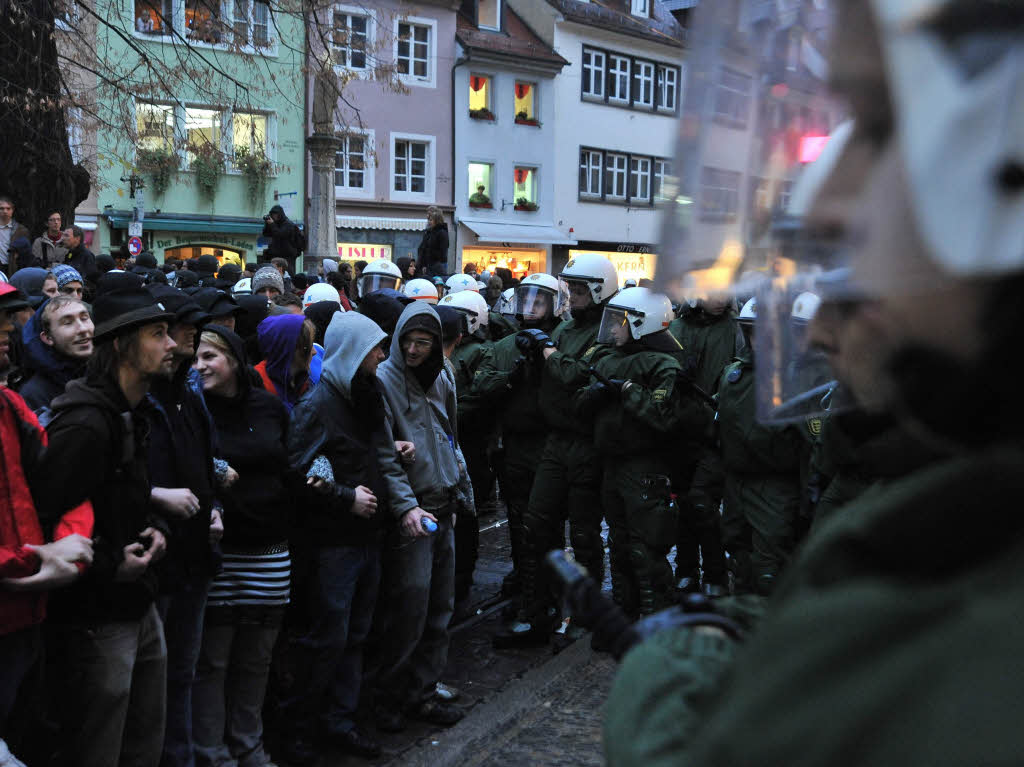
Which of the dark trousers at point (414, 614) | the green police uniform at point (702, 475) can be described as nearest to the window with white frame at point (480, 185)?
the green police uniform at point (702, 475)

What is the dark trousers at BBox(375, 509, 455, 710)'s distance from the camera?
18.1 ft

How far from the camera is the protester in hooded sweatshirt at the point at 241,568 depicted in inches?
183

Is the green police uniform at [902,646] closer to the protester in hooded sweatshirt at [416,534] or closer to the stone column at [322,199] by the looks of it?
the protester in hooded sweatshirt at [416,534]

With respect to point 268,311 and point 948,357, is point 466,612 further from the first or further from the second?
point 948,357

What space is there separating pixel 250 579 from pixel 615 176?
3380cm

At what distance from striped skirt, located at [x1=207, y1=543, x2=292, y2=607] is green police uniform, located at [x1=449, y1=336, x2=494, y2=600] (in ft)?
9.35

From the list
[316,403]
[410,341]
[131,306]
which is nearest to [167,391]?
[131,306]

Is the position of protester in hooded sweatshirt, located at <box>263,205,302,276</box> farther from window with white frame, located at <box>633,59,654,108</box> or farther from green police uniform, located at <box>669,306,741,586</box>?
window with white frame, located at <box>633,59,654,108</box>

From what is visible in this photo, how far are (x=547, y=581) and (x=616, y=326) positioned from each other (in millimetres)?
1765

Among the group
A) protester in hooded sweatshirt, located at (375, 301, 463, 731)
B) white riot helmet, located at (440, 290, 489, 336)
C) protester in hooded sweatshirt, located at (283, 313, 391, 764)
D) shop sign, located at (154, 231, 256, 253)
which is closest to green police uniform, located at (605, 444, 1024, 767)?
protester in hooded sweatshirt, located at (283, 313, 391, 764)

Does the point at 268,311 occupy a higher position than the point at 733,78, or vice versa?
the point at 733,78

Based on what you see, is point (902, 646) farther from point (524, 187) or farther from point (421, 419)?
point (524, 187)

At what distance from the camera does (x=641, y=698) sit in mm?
1225

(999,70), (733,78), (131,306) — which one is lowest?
(131,306)
